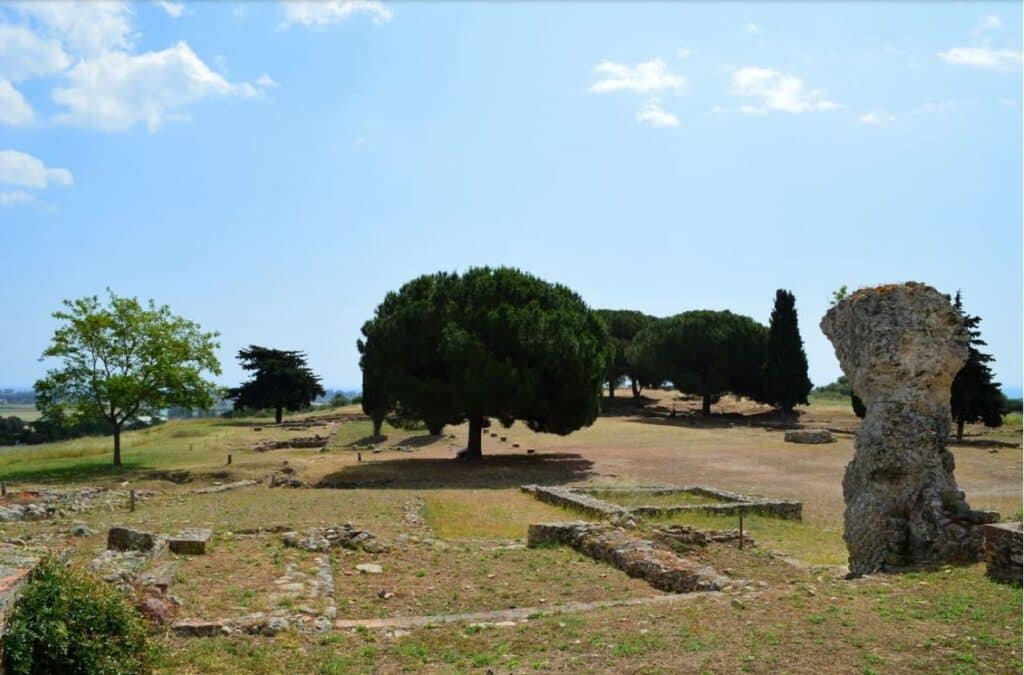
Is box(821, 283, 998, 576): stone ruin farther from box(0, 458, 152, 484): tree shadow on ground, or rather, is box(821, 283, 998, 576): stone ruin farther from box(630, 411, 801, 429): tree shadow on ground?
box(630, 411, 801, 429): tree shadow on ground

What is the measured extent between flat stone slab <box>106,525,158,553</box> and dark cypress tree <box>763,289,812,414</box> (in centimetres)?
4771

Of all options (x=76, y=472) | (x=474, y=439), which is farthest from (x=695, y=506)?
(x=76, y=472)

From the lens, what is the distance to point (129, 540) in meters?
12.4

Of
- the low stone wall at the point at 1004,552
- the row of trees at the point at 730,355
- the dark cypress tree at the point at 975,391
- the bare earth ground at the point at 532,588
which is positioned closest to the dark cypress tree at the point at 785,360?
the row of trees at the point at 730,355

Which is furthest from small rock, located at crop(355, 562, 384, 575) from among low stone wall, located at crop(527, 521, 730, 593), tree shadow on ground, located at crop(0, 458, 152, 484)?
tree shadow on ground, located at crop(0, 458, 152, 484)

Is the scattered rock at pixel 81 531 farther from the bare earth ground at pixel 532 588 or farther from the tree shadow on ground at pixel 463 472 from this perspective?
the tree shadow on ground at pixel 463 472

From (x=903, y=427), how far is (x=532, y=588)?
618 cm

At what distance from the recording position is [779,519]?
1909 cm

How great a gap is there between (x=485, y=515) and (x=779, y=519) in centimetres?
702

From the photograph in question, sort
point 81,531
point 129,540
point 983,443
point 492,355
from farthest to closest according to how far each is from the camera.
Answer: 1. point 983,443
2. point 492,355
3. point 81,531
4. point 129,540

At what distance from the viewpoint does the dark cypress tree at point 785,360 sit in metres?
53.8

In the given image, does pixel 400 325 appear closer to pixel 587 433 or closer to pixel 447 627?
pixel 587 433

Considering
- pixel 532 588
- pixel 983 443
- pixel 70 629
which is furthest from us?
pixel 983 443

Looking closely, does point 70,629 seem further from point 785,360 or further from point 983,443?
point 785,360
